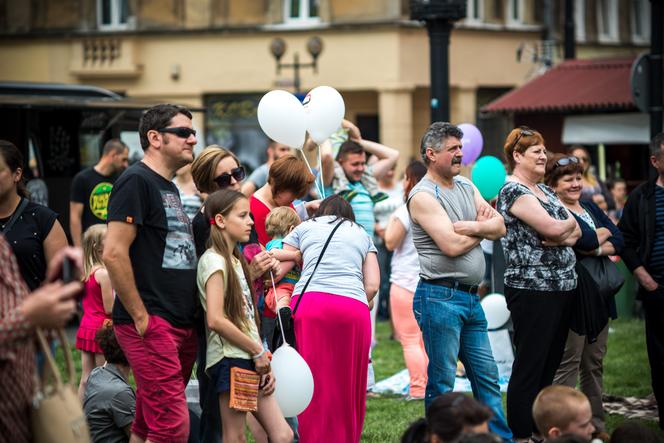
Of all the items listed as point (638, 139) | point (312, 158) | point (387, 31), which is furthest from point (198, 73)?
point (312, 158)

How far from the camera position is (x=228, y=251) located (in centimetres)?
618

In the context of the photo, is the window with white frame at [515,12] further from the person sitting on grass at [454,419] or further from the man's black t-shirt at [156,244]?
the person sitting on grass at [454,419]

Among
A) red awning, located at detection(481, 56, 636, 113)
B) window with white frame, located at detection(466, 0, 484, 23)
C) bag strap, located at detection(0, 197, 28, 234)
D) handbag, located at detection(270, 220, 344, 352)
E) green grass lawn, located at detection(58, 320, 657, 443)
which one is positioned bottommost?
green grass lawn, located at detection(58, 320, 657, 443)

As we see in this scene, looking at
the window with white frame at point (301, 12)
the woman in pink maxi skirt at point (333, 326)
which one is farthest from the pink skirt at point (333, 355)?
the window with white frame at point (301, 12)

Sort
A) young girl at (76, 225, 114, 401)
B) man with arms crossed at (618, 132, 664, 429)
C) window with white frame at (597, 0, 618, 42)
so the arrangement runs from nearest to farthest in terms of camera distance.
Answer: young girl at (76, 225, 114, 401) → man with arms crossed at (618, 132, 664, 429) → window with white frame at (597, 0, 618, 42)

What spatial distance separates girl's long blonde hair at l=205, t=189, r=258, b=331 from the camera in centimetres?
609

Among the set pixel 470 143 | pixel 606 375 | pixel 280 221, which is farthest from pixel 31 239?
pixel 606 375

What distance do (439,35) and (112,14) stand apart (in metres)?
20.8

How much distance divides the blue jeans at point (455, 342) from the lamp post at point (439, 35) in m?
3.78

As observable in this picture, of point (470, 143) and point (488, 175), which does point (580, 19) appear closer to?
point (470, 143)

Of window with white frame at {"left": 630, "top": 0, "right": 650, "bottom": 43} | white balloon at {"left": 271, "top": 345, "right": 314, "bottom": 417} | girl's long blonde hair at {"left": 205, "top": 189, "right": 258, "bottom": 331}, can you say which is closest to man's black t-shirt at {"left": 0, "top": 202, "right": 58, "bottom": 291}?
girl's long blonde hair at {"left": 205, "top": 189, "right": 258, "bottom": 331}

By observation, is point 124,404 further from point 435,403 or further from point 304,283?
point 435,403

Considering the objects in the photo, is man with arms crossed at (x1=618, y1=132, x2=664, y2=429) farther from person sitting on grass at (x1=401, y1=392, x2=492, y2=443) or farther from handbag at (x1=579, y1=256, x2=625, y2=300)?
person sitting on grass at (x1=401, y1=392, x2=492, y2=443)

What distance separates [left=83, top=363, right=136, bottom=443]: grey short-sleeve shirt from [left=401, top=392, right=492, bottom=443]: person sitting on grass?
85.3 inches
